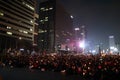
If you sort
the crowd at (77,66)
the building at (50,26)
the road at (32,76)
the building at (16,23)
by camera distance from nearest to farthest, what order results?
the road at (32,76) < the crowd at (77,66) < the building at (16,23) < the building at (50,26)

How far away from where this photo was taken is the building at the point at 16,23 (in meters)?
97.9

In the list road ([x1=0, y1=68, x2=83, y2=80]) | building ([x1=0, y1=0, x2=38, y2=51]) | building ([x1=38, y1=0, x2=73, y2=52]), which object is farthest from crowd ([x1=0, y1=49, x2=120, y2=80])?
building ([x1=38, y1=0, x2=73, y2=52])

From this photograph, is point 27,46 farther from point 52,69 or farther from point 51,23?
point 52,69

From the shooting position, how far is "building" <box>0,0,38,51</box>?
97.9 metres

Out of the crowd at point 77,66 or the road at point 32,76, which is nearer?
the road at point 32,76

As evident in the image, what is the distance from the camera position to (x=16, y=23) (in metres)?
111

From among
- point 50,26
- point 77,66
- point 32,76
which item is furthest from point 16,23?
point 32,76

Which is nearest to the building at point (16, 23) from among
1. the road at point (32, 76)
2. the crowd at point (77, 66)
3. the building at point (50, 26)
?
the building at point (50, 26)

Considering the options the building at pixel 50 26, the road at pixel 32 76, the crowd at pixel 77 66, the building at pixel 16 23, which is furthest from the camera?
the building at pixel 50 26

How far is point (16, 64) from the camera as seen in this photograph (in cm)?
3619

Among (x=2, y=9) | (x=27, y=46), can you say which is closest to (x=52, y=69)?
(x=2, y=9)

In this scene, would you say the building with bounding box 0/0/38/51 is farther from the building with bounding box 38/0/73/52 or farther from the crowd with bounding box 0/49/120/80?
the crowd with bounding box 0/49/120/80

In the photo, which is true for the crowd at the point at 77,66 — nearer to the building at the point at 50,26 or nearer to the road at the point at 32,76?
the road at the point at 32,76

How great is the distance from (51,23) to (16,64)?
125309 mm
